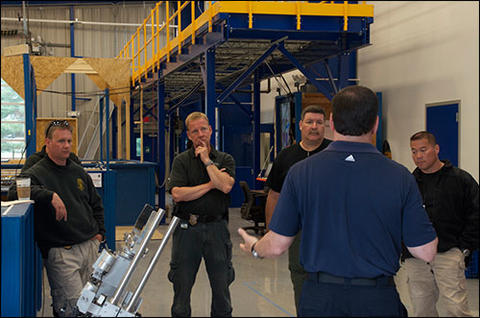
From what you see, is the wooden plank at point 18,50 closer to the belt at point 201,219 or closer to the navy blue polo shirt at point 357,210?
the belt at point 201,219

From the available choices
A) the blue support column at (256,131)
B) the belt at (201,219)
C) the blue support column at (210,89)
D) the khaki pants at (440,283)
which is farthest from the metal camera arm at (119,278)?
the blue support column at (256,131)

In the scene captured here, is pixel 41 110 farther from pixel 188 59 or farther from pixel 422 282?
pixel 422 282

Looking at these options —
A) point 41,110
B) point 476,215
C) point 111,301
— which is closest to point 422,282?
point 476,215

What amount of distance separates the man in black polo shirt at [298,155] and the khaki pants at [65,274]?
163 cm

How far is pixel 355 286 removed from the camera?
2645 mm

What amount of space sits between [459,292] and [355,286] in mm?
2378

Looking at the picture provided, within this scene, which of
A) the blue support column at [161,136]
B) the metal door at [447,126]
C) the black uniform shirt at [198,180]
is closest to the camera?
the black uniform shirt at [198,180]

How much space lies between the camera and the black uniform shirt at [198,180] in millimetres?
4625

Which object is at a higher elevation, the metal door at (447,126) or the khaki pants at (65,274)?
the metal door at (447,126)

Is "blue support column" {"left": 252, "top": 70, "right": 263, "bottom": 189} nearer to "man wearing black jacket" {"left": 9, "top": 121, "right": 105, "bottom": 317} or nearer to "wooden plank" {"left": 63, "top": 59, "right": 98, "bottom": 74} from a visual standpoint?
"wooden plank" {"left": 63, "top": 59, "right": 98, "bottom": 74}

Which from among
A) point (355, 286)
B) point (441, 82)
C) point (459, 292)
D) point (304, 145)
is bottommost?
point (459, 292)

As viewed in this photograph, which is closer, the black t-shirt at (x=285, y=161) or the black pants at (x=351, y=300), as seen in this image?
the black pants at (x=351, y=300)

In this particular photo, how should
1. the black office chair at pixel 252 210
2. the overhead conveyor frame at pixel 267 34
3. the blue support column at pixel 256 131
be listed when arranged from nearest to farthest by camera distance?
1. the overhead conveyor frame at pixel 267 34
2. the black office chair at pixel 252 210
3. the blue support column at pixel 256 131

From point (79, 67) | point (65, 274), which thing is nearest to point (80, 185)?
point (65, 274)
